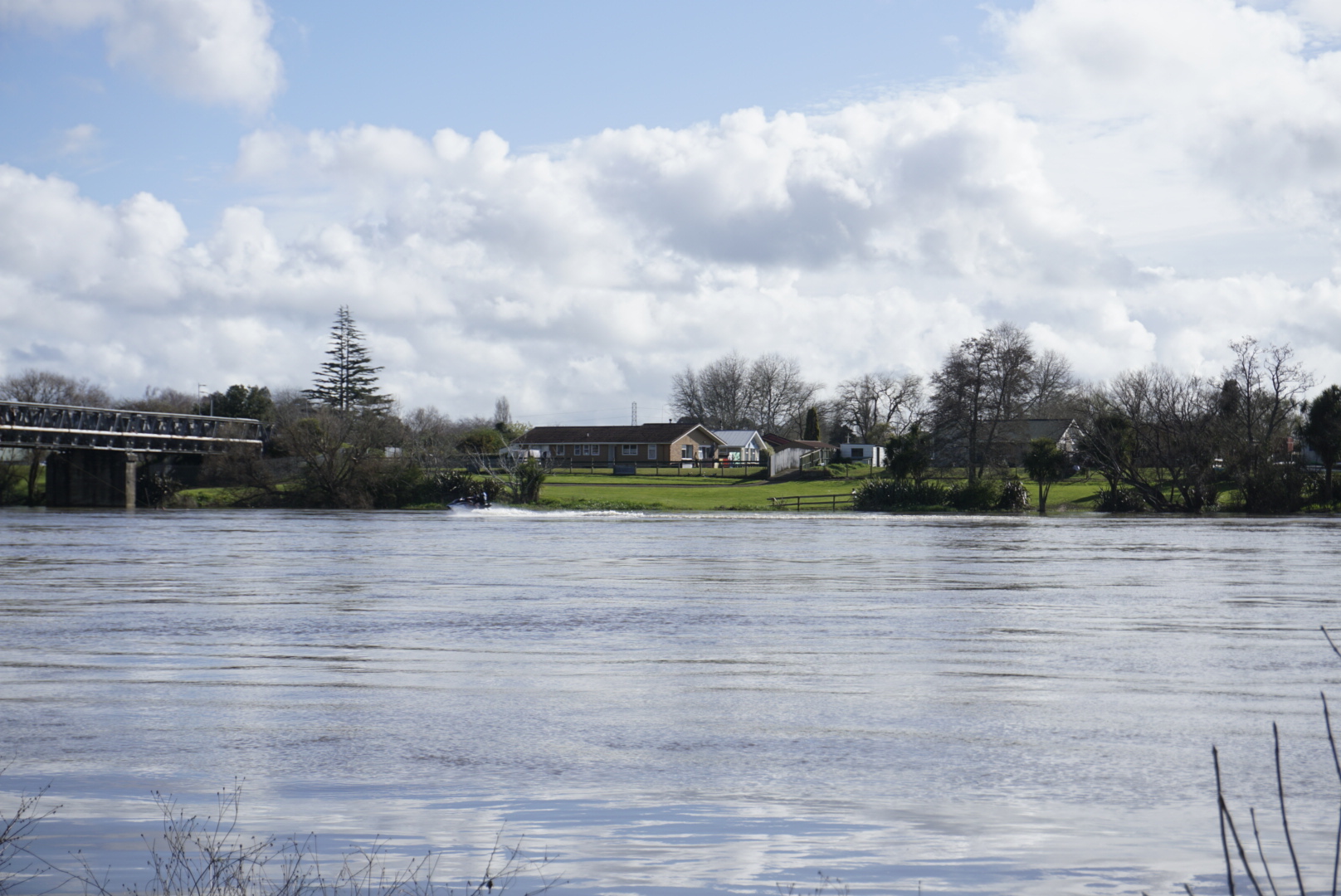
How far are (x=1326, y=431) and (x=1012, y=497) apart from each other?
17022 mm

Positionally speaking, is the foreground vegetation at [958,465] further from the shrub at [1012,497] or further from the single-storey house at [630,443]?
the single-storey house at [630,443]

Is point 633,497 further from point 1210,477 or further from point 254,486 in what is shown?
point 1210,477

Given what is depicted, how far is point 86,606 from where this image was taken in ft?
65.5

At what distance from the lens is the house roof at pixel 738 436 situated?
407ft

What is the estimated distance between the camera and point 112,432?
75.2 metres

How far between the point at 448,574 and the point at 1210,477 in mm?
49307

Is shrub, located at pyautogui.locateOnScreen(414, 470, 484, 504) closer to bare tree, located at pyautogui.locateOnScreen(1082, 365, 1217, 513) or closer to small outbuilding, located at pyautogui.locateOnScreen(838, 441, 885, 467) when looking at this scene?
bare tree, located at pyautogui.locateOnScreen(1082, 365, 1217, 513)

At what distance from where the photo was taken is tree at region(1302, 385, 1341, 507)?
63250mm

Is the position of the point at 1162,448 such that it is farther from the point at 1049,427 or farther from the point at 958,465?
the point at 1049,427

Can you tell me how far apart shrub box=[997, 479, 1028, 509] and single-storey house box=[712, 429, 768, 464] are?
186 ft

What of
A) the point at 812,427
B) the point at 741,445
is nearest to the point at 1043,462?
the point at 741,445

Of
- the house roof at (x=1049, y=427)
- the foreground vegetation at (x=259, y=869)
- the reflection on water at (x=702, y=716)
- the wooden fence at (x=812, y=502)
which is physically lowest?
the reflection on water at (x=702, y=716)

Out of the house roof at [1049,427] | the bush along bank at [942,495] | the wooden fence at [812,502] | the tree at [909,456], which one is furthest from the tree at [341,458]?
the house roof at [1049,427]

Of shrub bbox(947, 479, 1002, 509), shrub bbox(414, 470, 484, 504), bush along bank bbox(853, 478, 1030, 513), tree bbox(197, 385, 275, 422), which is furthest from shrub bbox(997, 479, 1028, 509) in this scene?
tree bbox(197, 385, 275, 422)
